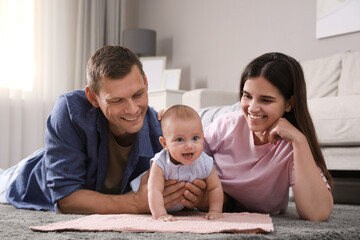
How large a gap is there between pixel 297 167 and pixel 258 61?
15.8 inches

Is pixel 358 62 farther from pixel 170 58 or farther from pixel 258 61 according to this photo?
pixel 170 58

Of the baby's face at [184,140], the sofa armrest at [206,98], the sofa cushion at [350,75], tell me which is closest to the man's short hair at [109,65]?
the baby's face at [184,140]

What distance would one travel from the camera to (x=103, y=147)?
1.41 metres

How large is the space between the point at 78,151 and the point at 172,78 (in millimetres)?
2954

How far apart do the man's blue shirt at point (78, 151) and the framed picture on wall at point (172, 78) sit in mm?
2705

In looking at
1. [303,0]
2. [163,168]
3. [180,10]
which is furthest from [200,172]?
[180,10]

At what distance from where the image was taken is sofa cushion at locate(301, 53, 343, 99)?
9.28ft

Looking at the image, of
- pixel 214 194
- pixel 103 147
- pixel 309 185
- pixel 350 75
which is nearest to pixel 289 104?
pixel 309 185

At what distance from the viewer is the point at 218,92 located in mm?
3117

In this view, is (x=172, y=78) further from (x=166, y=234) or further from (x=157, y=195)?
(x=166, y=234)

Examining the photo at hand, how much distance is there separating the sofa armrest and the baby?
1.76 metres

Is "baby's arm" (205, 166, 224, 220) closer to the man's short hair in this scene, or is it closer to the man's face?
the man's face

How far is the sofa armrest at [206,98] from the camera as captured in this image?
119 inches

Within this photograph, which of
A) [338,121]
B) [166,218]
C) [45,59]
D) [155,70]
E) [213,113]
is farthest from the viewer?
[155,70]
